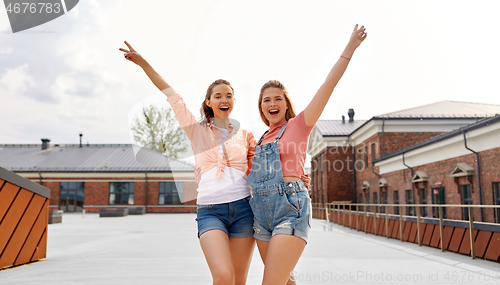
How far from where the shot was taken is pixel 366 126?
2647 cm

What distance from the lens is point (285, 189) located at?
2.66 meters

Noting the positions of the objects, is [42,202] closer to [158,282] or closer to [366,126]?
[158,282]

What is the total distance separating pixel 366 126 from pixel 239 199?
24.9 meters

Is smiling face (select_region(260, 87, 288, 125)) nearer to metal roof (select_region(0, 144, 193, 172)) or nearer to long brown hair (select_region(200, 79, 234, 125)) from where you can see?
long brown hair (select_region(200, 79, 234, 125))

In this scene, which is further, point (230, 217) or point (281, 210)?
point (230, 217)

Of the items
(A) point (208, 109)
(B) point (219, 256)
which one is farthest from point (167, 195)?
(B) point (219, 256)

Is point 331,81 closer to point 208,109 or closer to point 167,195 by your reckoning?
point 208,109

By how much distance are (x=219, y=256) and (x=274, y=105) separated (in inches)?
44.3

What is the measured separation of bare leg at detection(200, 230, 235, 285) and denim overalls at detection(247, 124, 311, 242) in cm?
27

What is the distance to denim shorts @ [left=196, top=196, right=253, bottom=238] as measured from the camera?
8.96ft

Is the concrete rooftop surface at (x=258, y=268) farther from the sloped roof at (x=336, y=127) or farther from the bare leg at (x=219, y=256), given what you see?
the sloped roof at (x=336, y=127)

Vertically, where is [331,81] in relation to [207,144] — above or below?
above

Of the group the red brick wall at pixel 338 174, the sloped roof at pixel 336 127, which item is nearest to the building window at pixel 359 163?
the red brick wall at pixel 338 174

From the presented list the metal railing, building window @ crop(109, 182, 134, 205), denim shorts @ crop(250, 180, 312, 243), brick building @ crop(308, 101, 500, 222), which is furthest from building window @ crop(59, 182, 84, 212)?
denim shorts @ crop(250, 180, 312, 243)
